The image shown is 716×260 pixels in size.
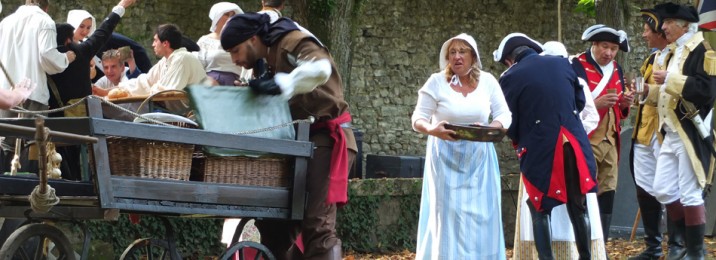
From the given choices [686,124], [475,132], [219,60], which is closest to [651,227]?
[686,124]

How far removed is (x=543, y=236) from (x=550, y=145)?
636mm

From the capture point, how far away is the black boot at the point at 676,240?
34.7 ft

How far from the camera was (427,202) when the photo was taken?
30.9 feet

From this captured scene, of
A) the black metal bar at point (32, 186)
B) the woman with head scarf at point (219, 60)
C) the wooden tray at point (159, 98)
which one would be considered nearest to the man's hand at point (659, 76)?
the woman with head scarf at point (219, 60)

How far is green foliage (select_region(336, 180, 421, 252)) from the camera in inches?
462

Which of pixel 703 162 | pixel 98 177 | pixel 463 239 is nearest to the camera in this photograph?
pixel 98 177

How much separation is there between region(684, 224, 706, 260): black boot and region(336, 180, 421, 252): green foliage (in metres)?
2.82

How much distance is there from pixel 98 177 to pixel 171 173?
1.60 feet

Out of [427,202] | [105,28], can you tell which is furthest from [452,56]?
[105,28]

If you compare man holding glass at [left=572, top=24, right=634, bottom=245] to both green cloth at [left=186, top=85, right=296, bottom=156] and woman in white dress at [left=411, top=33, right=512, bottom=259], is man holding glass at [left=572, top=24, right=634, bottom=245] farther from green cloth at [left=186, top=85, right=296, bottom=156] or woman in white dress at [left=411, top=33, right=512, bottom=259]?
green cloth at [left=186, top=85, right=296, bottom=156]

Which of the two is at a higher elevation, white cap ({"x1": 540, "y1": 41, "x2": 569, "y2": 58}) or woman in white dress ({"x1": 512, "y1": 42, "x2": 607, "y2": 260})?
white cap ({"x1": 540, "y1": 41, "x2": 569, "y2": 58})

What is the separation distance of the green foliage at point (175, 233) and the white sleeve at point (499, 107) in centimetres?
270

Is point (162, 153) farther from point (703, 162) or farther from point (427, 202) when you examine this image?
point (703, 162)

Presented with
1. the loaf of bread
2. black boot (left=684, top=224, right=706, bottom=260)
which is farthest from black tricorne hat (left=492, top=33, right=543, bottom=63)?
the loaf of bread
